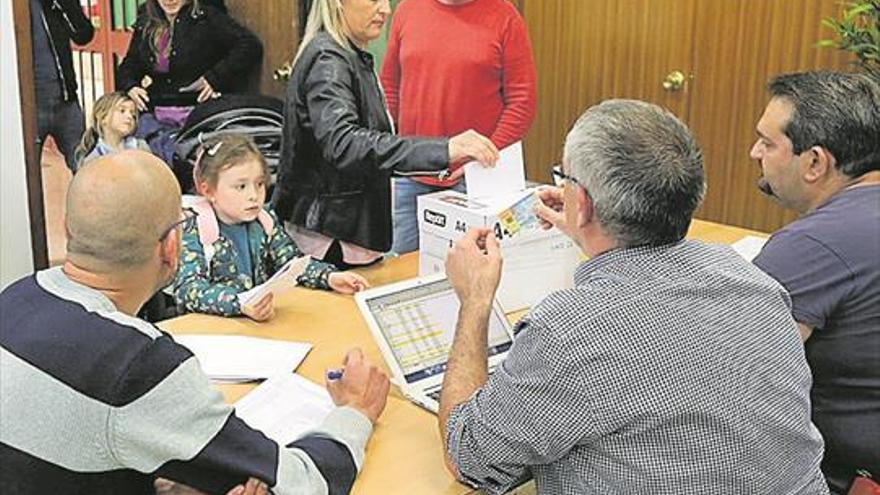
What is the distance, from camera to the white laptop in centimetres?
186

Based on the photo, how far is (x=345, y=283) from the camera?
2375mm

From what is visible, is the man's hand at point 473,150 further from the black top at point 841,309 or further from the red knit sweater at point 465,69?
the red knit sweater at point 465,69

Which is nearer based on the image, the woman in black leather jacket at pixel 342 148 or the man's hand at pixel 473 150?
the man's hand at pixel 473 150

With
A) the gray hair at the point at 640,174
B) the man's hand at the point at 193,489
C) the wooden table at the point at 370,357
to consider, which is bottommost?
the wooden table at the point at 370,357

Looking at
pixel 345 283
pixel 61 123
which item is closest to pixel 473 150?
pixel 345 283

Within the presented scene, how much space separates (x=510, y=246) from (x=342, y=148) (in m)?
0.48

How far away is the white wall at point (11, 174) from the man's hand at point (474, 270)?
2.13m

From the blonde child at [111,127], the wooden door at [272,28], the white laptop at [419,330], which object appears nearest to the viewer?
the white laptop at [419,330]

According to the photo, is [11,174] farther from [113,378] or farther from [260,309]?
[113,378]

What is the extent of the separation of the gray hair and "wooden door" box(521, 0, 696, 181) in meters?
2.52

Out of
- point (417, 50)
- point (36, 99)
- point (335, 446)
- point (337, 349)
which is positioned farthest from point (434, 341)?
point (36, 99)

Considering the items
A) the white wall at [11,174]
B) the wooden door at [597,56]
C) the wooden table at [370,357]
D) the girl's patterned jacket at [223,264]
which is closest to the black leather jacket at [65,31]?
the white wall at [11,174]

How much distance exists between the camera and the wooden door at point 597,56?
4.20m

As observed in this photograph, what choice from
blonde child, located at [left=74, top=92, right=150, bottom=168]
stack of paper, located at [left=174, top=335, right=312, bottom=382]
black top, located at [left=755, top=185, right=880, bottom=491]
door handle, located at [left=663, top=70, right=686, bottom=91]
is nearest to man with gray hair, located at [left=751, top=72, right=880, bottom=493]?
black top, located at [left=755, top=185, right=880, bottom=491]
